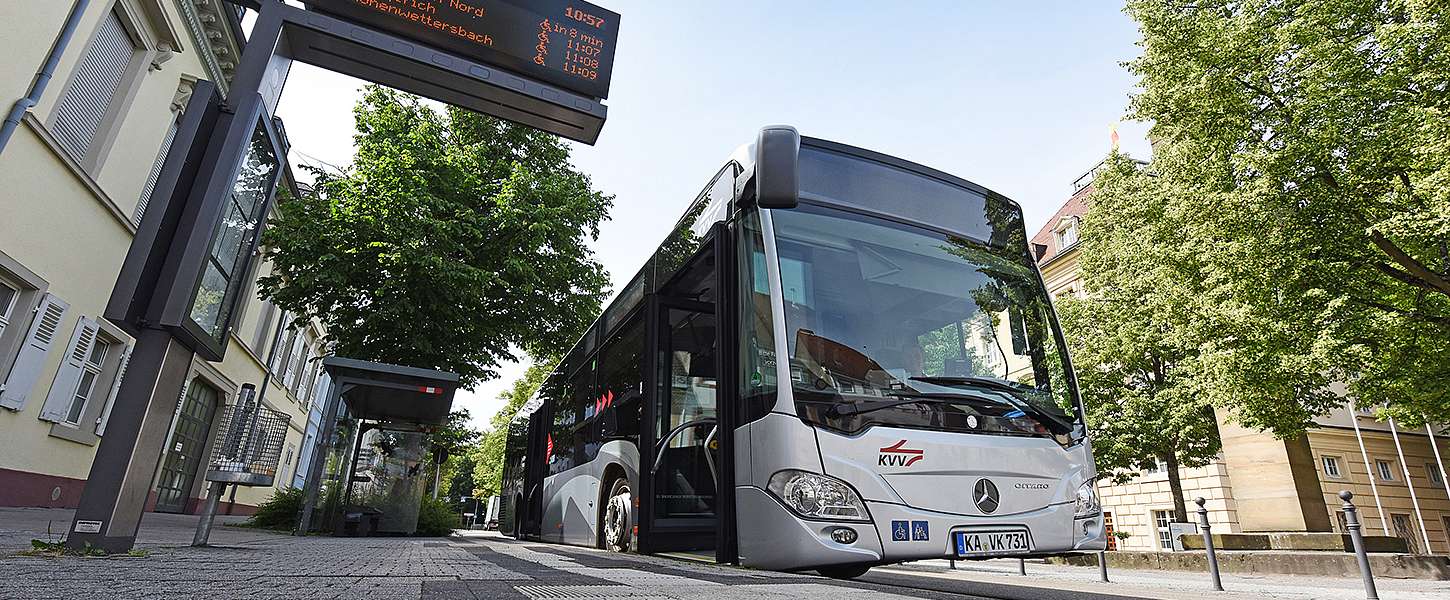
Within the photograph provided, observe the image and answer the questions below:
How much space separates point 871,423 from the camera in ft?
13.8

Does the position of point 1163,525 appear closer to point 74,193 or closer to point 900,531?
point 900,531

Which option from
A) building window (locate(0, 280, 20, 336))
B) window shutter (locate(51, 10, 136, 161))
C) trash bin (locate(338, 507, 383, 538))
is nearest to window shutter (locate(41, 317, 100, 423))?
building window (locate(0, 280, 20, 336))

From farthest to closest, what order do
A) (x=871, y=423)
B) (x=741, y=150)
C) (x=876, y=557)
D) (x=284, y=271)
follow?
(x=284, y=271)
(x=741, y=150)
(x=871, y=423)
(x=876, y=557)

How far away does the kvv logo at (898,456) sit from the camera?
4113 millimetres

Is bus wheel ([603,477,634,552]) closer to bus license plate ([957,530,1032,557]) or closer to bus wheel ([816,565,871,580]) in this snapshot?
bus wheel ([816,565,871,580])

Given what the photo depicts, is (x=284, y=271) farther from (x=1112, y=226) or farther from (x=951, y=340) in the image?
(x=1112, y=226)

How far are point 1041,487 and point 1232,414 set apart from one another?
533 inches

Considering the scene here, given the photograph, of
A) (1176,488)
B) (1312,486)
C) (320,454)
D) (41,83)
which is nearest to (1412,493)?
(1312,486)

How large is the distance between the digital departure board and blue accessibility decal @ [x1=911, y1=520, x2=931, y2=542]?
481 cm

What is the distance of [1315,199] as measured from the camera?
41.5 feet

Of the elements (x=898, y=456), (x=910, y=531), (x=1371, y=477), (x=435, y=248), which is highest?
(x=435, y=248)

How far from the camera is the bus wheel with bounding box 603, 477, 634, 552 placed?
641 centimetres

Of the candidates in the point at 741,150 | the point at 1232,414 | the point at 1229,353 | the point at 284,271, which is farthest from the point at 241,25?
A: the point at 1232,414

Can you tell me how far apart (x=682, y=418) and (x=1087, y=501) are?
314 cm
